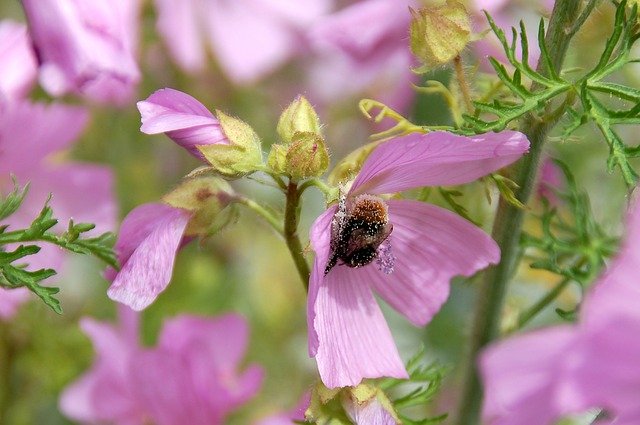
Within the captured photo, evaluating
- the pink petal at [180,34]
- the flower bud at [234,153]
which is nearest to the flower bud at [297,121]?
the flower bud at [234,153]

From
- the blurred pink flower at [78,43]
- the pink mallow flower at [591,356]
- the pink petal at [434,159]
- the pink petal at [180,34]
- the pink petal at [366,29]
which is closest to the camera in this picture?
the pink mallow flower at [591,356]

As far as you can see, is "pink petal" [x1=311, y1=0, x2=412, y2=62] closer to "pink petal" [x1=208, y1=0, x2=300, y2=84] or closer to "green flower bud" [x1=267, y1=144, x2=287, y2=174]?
"pink petal" [x1=208, y1=0, x2=300, y2=84]

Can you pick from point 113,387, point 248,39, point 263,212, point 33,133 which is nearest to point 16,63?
point 33,133

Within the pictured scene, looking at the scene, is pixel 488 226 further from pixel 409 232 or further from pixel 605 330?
pixel 605 330

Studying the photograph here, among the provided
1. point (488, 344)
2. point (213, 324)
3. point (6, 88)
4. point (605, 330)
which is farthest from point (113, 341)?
point (605, 330)

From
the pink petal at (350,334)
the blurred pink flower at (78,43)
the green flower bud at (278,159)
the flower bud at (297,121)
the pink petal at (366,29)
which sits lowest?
the pink petal at (350,334)

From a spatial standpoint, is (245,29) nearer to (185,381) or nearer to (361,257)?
(185,381)

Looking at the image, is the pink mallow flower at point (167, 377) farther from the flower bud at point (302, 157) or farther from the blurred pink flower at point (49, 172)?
the flower bud at point (302, 157)
